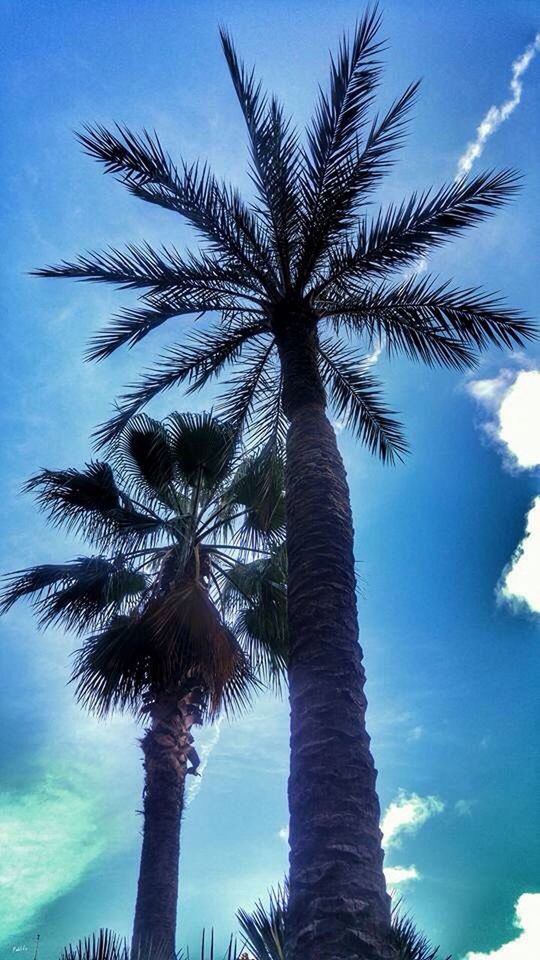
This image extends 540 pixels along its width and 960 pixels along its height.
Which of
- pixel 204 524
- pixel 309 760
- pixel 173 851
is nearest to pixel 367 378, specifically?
pixel 204 524

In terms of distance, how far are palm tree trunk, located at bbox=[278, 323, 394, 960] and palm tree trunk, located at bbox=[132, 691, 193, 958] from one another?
5306 mm

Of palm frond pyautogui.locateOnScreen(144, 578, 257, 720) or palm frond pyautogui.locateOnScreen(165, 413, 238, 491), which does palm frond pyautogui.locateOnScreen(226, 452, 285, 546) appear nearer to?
palm frond pyautogui.locateOnScreen(165, 413, 238, 491)

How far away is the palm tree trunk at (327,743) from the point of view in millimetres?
3246

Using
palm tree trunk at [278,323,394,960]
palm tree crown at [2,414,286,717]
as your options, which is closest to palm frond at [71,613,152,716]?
palm tree crown at [2,414,286,717]

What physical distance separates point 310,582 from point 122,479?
7570 millimetres

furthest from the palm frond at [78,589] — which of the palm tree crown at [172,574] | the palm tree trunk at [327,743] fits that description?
the palm tree trunk at [327,743]

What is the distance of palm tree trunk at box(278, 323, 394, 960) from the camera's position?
3246 mm

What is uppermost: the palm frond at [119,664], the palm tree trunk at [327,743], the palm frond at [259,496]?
the palm frond at [259,496]

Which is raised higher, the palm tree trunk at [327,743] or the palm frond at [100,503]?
the palm frond at [100,503]

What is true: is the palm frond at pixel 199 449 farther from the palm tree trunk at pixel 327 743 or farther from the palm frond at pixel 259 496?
the palm tree trunk at pixel 327 743

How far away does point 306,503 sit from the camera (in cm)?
545

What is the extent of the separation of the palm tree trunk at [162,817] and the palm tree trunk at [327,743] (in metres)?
5.31

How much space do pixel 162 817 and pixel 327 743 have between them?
629 centimetres

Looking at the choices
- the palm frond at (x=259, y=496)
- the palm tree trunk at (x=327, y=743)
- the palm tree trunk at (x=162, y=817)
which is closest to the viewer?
the palm tree trunk at (x=327, y=743)
